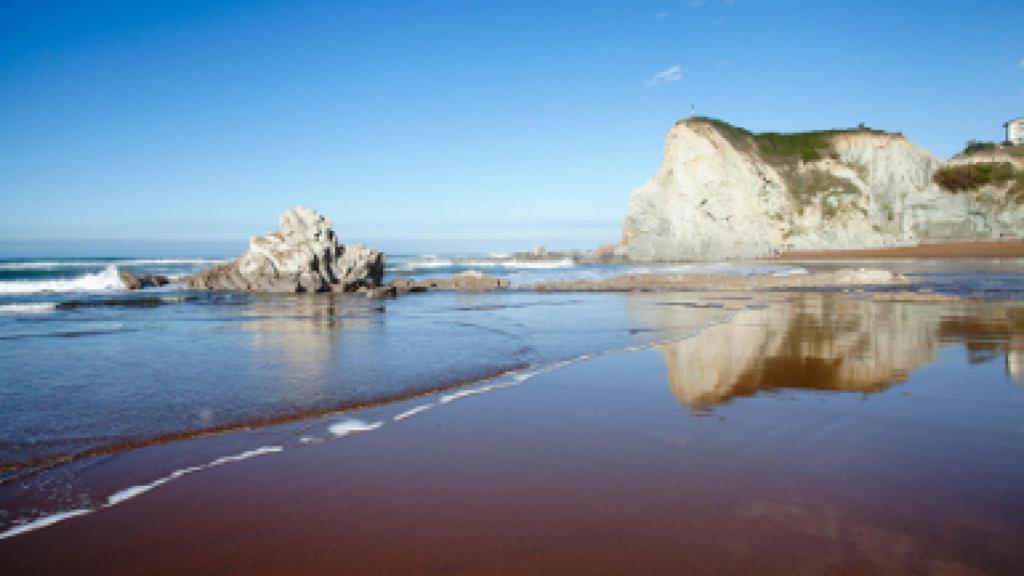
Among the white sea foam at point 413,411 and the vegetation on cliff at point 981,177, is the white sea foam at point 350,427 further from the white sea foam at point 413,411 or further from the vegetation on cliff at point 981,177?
the vegetation on cliff at point 981,177

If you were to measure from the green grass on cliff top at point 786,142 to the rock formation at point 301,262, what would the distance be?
1706 inches

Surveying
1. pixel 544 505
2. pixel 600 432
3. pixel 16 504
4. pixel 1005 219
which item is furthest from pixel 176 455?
pixel 1005 219

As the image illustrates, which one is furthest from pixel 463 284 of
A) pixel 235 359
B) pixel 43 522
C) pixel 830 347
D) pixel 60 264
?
pixel 60 264

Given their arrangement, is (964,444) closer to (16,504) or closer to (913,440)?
(913,440)

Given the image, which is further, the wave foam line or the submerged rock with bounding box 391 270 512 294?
the submerged rock with bounding box 391 270 512 294

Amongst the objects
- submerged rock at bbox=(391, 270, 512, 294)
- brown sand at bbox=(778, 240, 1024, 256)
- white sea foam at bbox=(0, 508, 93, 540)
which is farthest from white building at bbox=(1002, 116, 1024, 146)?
white sea foam at bbox=(0, 508, 93, 540)

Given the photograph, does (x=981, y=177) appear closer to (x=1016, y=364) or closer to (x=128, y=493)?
(x=1016, y=364)

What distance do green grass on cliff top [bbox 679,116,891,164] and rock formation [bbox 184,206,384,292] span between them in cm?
4333

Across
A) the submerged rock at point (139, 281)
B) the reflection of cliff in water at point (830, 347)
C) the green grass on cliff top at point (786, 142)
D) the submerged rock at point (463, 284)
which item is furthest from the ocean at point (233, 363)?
the green grass on cliff top at point (786, 142)

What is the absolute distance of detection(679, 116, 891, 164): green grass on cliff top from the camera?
5944 centimetres

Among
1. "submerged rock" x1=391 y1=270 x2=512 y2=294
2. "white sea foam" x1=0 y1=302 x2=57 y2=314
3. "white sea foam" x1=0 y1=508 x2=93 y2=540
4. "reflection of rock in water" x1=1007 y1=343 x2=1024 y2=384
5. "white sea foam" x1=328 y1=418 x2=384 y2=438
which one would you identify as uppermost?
"submerged rock" x1=391 y1=270 x2=512 y2=294

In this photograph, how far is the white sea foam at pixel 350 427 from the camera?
4758mm

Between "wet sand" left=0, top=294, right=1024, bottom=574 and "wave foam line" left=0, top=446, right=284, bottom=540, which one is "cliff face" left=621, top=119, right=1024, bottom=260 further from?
"wave foam line" left=0, top=446, right=284, bottom=540

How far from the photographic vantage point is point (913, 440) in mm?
4254
